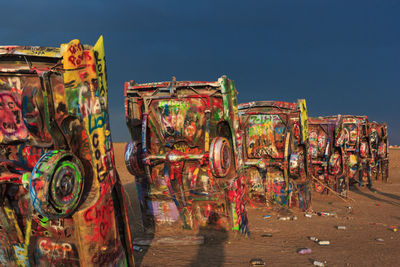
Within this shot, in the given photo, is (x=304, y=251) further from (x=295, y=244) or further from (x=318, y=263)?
(x=318, y=263)

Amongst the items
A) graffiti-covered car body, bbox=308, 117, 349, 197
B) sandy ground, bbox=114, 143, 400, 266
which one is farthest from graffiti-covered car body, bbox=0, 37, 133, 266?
graffiti-covered car body, bbox=308, 117, 349, 197

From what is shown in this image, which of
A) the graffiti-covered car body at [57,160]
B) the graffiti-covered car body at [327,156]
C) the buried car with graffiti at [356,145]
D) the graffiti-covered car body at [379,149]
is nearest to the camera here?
the graffiti-covered car body at [57,160]

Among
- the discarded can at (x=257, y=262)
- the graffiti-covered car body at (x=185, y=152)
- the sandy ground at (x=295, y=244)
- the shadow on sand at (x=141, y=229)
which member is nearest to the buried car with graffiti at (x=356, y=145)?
the sandy ground at (x=295, y=244)

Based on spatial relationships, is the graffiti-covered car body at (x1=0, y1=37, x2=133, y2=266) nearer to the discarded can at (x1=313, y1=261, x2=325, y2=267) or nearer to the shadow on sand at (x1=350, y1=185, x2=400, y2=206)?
the discarded can at (x1=313, y1=261, x2=325, y2=267)

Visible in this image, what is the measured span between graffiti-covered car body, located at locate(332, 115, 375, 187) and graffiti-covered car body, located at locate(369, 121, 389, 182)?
733 mm

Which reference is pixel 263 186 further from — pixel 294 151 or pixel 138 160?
pixel 138 160

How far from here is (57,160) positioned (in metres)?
3.61

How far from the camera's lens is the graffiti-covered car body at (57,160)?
3.80 m

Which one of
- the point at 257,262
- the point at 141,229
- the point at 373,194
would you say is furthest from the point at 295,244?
the point at 373,194

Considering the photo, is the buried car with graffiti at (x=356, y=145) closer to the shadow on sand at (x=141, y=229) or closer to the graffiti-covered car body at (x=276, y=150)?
the graffiti-covered car body at (x=276, y=150)

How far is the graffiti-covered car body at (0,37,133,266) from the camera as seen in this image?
12.5 feet

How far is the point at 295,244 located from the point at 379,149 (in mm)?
11458

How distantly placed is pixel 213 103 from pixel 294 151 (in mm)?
4029

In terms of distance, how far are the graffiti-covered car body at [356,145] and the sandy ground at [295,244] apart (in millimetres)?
3591
